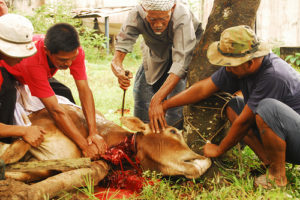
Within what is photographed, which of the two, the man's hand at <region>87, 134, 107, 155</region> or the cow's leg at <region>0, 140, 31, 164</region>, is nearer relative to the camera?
the cow's leg at <region>0, 140, 31, 164</region>

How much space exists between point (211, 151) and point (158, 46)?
1877 mm

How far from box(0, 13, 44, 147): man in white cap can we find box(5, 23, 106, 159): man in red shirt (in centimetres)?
24

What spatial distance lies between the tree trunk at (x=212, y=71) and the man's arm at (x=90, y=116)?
108 cm

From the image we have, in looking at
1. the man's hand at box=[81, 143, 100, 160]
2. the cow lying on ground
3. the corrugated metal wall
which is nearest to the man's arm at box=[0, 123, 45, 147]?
the cow lying on ground

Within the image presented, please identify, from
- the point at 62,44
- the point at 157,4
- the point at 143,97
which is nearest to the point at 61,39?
the point at 62,44

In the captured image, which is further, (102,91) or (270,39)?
(270,39)

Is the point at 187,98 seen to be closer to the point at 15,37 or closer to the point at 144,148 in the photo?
the point at 144,148

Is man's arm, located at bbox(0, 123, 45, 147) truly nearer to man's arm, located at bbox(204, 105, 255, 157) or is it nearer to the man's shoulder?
man's arm, located at bbox(204, 105, 255, 157)

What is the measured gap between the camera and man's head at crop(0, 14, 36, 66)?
328 cm

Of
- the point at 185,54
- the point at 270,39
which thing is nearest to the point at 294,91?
the point at 185,54

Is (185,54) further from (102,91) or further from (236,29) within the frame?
(102,91)

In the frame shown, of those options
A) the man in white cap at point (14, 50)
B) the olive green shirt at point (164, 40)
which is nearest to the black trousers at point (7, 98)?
the man in white cap at point (14, 50)

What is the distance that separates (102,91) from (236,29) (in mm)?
5727

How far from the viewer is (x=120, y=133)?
4227mm
